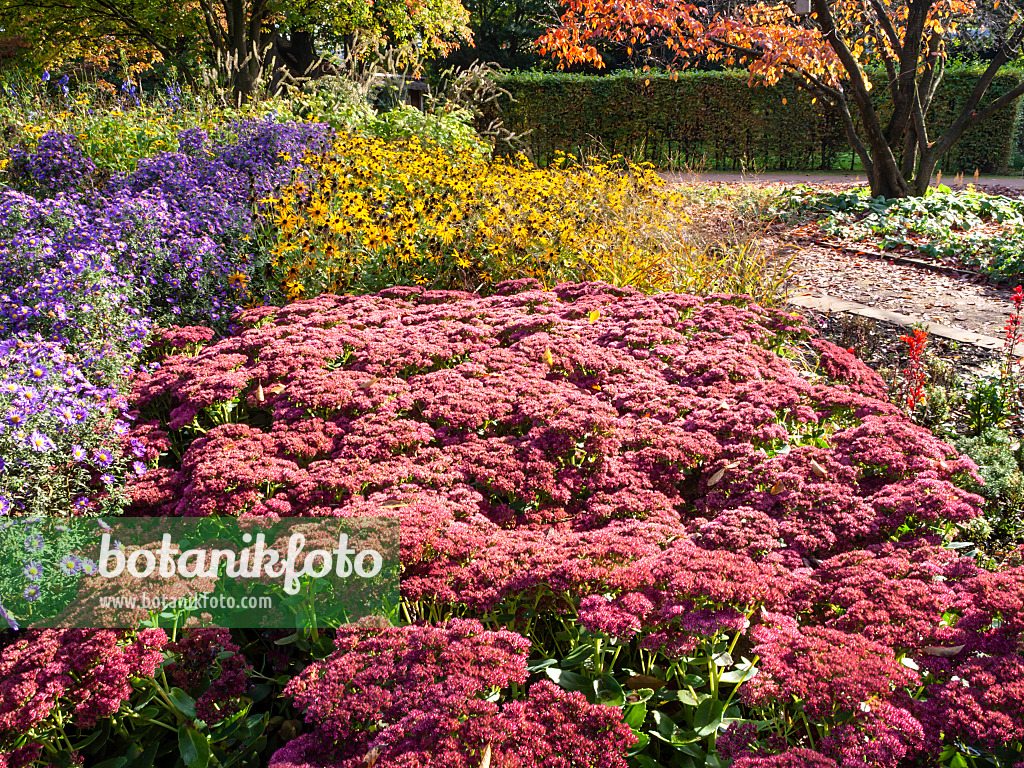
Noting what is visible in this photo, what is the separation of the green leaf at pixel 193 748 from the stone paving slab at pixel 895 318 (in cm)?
536

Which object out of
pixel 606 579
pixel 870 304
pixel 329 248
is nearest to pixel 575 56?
pixel 870 304

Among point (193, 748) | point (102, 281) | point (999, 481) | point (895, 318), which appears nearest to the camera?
point (193, 748)

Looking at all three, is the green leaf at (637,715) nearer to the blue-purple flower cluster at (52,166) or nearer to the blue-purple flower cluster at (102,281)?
the blue-purple flower cluster at (102,281)

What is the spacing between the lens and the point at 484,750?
5.03 ft

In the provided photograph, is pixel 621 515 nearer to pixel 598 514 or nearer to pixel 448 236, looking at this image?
pixel 598 514

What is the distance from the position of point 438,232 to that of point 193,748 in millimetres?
3876

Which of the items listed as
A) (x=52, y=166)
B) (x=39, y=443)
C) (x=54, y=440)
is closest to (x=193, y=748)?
(x=39, y=443)

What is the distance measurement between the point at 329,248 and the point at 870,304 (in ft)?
15.1

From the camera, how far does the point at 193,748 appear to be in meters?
1.88

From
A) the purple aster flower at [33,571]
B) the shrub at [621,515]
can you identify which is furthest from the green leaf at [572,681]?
the purple aster flower at [33,571]

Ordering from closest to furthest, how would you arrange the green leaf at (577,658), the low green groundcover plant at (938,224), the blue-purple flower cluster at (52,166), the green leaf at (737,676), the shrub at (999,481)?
the green leaf at (737,676), the green leaf at (577,658), the shrub at (999,481), the blue-purple flower cluster at (52,166), the low green groundcover plant at (938,224)

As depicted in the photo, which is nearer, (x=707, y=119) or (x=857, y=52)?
(x=857, y=52)

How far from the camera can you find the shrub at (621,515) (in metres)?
1.68

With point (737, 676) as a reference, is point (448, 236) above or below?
above
